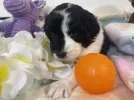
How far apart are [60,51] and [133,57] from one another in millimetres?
311

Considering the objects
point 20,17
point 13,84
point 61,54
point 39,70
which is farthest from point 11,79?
point 20,17

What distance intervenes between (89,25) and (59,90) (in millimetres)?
283

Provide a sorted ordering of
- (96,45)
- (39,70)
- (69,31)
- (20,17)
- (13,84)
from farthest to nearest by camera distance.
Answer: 1. (20,17)
2. (96,45)
3. (69,31)
4. (39,70)
5. (13,84)

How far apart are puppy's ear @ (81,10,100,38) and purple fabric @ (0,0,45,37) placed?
0.30 m

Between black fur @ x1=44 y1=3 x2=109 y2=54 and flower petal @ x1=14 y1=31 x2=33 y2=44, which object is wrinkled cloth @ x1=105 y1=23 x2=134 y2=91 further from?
flower petal @ x1=14 y1=31 x2=33 y2=44

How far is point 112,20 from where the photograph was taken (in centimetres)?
142

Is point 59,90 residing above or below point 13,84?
below

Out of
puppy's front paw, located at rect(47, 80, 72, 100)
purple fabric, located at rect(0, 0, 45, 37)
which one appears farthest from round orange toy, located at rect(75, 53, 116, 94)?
purple fabric, located at rect(0, 0, 45, 37)

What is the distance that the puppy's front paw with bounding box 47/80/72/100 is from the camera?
91cm

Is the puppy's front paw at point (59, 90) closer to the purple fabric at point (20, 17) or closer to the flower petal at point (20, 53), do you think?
the flower petal at point (20, 53)

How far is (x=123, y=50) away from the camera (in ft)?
3.49

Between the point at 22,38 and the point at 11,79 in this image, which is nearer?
the point at 11,79

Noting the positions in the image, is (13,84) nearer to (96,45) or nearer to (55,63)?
(55,63)

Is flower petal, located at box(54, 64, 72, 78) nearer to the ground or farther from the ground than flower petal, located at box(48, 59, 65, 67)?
nearer to the ground
